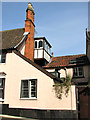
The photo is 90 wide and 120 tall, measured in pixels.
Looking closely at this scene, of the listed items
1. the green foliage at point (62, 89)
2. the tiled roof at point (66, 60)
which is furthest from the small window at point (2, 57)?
the tiled roof at point (66, 60)

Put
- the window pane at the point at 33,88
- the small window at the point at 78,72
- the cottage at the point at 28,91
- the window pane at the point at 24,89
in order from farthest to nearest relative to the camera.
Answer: the small window at the point at 78,72 → the window pane at the point at 24,89 → the window pane at the point at 33,88 → the cottage at the point at 28,91

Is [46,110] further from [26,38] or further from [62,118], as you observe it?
[26,38]

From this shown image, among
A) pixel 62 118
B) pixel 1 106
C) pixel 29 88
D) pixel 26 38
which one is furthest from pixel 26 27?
pixel 62 118

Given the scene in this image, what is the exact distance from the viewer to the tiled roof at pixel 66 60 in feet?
66.1

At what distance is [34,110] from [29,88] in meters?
1.95

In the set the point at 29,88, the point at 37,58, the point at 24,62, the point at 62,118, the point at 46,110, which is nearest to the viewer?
the point at 62,118

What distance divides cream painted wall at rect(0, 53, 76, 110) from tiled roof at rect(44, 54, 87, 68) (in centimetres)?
750

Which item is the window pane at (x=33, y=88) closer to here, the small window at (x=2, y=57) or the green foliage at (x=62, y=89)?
the green foliage at (x=62, y=89)

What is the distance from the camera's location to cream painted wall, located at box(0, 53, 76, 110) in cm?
1132

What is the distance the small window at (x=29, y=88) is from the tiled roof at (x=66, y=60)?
7.82 meters

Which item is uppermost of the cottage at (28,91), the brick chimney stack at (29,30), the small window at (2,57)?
the brick chimney stack at (29,30)

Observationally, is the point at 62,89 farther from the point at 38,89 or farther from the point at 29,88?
the point at 29,88

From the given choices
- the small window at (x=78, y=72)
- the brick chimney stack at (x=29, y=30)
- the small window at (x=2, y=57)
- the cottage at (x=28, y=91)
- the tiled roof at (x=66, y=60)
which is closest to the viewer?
the cottage at (x=28, y=91)

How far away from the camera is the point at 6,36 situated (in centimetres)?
1930
